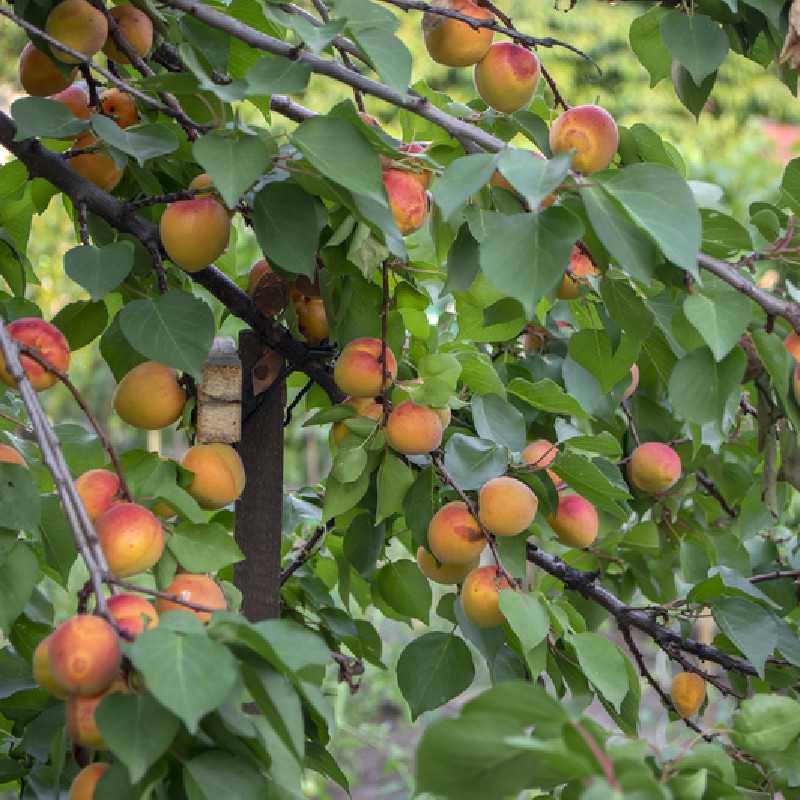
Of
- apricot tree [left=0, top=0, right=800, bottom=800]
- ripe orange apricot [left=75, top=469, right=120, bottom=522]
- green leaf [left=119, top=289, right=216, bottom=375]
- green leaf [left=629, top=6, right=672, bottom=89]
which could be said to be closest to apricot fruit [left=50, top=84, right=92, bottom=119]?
apricot tree [left=0, top=0, right=800, bottom=800]

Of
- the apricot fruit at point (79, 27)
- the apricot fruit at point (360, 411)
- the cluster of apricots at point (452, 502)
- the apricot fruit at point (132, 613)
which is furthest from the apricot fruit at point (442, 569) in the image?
the apricot fruit at point (79, 27)

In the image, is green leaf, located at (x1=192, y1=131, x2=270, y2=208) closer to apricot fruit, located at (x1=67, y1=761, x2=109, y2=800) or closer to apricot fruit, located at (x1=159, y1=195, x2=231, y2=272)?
apricot fruit, located at (x1=159, y1=195, x2=231, y2=272)

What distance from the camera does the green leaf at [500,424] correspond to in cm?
85

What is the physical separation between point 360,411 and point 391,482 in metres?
0.06

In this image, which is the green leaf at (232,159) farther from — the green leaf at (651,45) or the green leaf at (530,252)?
the green leaf at (651,45)

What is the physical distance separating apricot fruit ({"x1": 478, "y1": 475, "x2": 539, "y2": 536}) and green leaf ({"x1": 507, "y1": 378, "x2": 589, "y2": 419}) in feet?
0.48

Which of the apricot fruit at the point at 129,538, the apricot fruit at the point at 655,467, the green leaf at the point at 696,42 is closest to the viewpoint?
the apricot fruit at the point at 129,538

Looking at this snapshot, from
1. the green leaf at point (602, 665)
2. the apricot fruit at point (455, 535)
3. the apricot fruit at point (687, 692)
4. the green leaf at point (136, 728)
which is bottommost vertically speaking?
the apricot fruit at point (687, 692)

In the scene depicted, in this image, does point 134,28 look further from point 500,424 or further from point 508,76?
point 500,424

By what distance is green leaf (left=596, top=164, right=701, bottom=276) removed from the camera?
0.61 metres

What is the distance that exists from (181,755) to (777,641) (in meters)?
0.54

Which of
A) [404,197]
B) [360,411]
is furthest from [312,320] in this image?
[404,197]

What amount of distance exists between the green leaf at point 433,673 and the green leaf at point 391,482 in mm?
135

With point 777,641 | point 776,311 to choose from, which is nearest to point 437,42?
point 776,311
